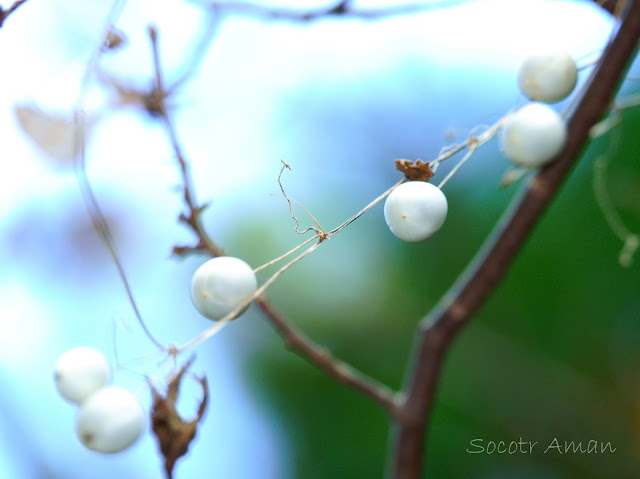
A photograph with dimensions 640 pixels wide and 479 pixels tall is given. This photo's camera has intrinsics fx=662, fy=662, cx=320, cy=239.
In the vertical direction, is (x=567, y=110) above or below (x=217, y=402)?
above

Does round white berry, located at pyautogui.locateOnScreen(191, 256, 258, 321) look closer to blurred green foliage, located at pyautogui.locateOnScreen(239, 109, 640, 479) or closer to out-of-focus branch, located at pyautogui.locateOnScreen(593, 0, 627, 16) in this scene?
out-of-focus branch, located at pyautogui.locateOnScreen(593, 0, 627, 16)

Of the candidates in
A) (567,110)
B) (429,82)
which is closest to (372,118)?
(429,82)

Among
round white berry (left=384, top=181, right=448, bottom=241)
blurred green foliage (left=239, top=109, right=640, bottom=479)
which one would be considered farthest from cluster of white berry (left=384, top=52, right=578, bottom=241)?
blurred green foliage (left=239, top=109, right=640, bottom=479)

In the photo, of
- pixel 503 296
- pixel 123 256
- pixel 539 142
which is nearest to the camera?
pixel 539 142

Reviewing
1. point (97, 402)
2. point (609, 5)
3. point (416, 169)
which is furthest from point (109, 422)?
point (609, 5)

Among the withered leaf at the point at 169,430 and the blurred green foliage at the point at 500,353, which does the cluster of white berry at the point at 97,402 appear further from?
the blurred green foliage at the point at 500,353

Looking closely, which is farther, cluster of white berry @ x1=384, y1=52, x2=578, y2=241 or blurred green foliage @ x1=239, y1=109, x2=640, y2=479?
blurred green foliage @ x1=239, y1=109, x2=640, y2=479

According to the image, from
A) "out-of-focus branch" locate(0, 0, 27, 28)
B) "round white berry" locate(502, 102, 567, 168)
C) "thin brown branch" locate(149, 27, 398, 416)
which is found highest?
"out-of-focus branch" locate(0, 0, 27, 28)

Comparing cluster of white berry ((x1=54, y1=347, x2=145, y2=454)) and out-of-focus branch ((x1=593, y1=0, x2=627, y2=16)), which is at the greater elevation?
out-of-focus branch ((x1=593, y1=0, x2=627, y2=16))

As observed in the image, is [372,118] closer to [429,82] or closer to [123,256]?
[429,82]
